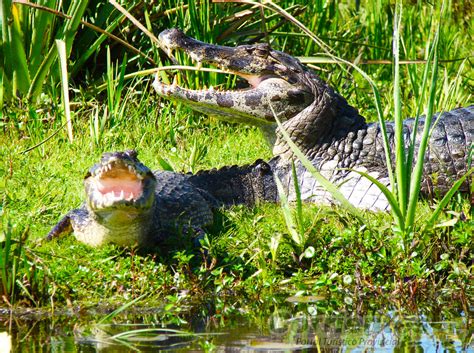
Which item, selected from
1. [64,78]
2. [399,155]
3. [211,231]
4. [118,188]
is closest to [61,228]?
[118,188]

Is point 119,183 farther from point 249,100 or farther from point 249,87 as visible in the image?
point 249,87

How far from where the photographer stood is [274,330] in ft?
13.7

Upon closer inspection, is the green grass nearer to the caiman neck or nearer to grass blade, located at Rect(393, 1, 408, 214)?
grass blade, located at Rect(393, 1, 408, 214)

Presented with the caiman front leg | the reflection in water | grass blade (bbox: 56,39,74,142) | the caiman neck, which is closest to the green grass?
the caiman front leg

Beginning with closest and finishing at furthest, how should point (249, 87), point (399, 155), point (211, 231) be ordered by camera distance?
point (399, 155) < point (211, 231) < point (249, 87)

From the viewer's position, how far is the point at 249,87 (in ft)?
24.0

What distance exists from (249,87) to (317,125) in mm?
637

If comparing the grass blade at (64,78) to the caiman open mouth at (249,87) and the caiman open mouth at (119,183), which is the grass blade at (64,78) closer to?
the caiman open mouth at (249,87)

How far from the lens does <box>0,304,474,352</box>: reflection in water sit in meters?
3.86

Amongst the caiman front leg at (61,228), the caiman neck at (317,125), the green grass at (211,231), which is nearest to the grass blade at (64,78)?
the green grass at (211,231)

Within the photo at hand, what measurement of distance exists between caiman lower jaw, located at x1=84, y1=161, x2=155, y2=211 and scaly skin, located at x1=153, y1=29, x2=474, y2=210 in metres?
2.27

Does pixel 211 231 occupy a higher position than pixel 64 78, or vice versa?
pixel 64 78

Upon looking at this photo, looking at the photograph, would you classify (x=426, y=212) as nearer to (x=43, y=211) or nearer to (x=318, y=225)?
(x=318, y=225)

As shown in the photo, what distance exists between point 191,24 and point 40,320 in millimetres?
4070
